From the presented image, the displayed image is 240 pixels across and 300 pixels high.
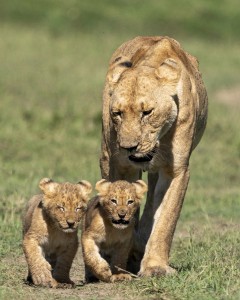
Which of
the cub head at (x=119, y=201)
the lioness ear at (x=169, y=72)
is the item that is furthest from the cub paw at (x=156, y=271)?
the lioness ear at (x=169, y=72)

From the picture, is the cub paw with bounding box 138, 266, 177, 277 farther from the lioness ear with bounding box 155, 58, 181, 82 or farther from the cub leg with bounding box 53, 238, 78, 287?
the lioness ear with bounding box 155, 58, 181, 82

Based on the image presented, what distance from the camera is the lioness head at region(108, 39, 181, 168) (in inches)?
269

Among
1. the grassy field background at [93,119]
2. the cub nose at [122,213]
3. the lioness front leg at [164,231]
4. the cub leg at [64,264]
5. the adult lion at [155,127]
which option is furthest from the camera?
the lioness front leg at [164,231]

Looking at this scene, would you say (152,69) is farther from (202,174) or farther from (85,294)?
(202,174)

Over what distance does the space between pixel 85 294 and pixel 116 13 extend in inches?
920

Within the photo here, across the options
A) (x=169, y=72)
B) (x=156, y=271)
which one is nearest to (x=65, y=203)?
(x=156, y=271)

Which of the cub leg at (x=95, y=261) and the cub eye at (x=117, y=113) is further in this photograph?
the cub eye at (x=117, y=113)

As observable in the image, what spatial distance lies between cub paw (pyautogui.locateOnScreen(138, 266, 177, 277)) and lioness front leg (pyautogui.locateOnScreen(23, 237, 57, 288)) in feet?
2.47

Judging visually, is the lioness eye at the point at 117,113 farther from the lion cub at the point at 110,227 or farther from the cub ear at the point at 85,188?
the cub ear at the point at 85,188

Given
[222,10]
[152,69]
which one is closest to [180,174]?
[152,69]

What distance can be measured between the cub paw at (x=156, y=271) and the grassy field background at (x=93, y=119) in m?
0.12

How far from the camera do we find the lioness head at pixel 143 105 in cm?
682

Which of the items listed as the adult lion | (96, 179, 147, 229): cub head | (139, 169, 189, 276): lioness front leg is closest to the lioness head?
the adult lion

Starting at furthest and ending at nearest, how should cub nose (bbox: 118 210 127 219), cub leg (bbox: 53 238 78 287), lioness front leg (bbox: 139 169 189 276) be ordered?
lioness front leg (bbox: 139 169 189 276) → cub leg (bbox: 53 238 78 287) → cub nose (bbox: 118 210 127 219)
